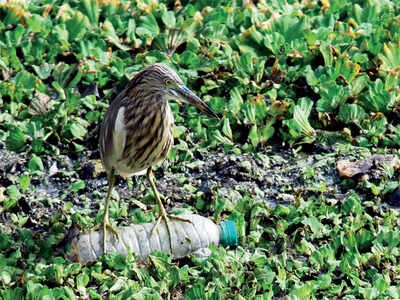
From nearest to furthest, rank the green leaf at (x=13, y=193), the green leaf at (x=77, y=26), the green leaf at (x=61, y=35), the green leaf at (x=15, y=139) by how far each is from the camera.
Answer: the green leaf at (x=13, y=193) < the green leaf at (x=15, y=139) < the green leaf at (x=61, y=35) < the green leaf at (x=77, y=26)

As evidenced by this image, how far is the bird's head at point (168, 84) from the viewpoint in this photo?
5238mm

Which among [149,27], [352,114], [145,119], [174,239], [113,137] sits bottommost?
[174,239]

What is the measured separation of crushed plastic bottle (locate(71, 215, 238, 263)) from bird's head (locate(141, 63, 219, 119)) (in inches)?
33.1

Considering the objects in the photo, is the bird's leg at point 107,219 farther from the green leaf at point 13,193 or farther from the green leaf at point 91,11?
the green leaf at point 91,11

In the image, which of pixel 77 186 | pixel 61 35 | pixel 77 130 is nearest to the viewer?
pixel 77 186

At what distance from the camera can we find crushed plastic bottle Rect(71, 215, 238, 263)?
5.34 metres

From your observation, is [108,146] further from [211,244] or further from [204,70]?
[204,70]

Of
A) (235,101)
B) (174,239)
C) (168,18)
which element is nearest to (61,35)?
(168,18)

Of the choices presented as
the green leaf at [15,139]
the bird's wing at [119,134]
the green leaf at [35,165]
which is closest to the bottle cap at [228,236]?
the bird's wing at [119,134]

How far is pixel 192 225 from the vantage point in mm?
5512

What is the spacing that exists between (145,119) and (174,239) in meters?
0.90

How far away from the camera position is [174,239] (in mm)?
5441

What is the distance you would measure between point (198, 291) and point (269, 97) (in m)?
2.58

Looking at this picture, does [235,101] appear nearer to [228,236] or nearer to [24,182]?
[228,236]
